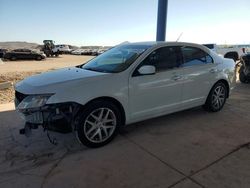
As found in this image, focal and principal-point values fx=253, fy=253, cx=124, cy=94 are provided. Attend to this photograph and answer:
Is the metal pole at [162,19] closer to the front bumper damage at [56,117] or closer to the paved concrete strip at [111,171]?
the paved concrete strip at [111,171]

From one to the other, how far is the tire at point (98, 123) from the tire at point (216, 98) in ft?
7.86

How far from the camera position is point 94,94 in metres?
3.67

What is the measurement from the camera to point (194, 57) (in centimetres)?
503

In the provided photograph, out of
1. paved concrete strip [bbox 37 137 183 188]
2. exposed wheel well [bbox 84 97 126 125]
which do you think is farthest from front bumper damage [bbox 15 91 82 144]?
paved concrete strip [bbox 37 137 183 188]

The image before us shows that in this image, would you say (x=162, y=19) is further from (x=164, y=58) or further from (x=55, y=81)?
(x=55, y=81)

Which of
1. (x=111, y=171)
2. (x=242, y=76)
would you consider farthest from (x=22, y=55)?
(x=111, y=171)

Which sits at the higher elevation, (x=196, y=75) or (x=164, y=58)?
(x=164, y=58)

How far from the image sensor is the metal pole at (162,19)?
27.9ft

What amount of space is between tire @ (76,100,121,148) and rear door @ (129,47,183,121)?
0.37 meters

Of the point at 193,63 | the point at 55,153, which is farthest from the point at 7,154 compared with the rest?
the point at 193,63

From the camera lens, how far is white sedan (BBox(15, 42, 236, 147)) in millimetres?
3570

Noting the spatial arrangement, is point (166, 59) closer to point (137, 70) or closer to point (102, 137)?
point (137, 70)

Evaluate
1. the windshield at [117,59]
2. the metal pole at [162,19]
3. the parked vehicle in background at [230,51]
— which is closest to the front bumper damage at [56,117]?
the windshield at [117,59]

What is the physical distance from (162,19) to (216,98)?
162 inches
